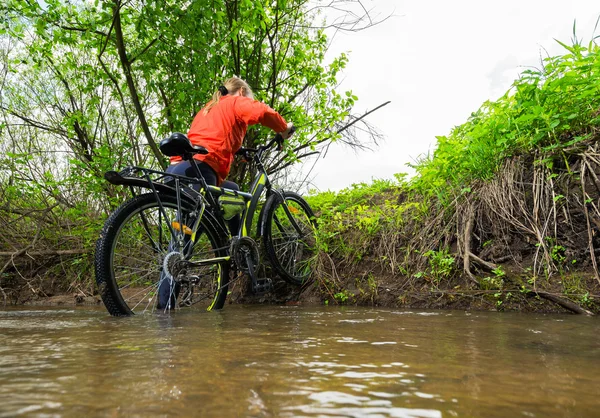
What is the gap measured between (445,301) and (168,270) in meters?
2.04

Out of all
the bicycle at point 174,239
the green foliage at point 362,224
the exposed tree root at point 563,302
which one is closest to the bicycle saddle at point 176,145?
the bicycle at point 174,239

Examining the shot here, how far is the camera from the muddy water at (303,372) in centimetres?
86

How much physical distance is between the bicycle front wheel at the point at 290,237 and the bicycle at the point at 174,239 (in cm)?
2

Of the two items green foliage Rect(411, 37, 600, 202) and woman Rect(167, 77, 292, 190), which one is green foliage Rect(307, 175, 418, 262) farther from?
woman Rect(167, 77, 292, 190)

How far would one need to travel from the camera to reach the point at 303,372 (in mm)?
1150

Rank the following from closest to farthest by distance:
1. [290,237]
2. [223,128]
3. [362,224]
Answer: [223,128] < [362,224] < [290,237]

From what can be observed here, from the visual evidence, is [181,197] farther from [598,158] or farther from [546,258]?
[598,158]

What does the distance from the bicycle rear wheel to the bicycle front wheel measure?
2.39ft

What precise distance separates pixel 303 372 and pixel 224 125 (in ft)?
10.1

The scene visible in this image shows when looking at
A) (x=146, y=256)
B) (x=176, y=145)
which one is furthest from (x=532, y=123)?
(x=146, y=256)

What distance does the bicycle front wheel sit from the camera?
14.3 feet

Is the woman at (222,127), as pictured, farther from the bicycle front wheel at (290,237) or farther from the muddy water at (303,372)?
the muddy water at (303,372)

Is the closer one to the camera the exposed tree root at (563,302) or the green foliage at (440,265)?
the exposed tree root at (563,302)

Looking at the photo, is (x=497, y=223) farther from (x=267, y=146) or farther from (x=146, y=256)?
(x=146, y=256)
